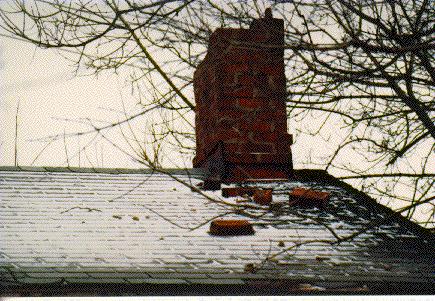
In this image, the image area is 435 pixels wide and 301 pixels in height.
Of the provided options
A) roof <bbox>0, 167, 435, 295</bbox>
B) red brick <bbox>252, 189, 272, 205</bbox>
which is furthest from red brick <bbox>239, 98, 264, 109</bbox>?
red brick <bbox>252, 189, 272, 205</bbox>

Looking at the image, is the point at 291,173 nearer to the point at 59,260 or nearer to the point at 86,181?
the point at 86,181

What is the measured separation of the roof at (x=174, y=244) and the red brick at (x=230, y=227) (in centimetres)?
7

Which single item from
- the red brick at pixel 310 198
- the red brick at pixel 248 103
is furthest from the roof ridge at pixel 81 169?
the red brick at pixel 310 198

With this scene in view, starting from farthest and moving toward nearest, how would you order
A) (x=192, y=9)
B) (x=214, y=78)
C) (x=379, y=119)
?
(x=379, y=119) < (x=214, y=78) < (x=192, y=9)

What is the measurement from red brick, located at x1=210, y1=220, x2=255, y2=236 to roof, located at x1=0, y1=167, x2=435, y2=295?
0.07 meters

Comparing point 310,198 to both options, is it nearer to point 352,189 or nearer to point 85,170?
point 352,189

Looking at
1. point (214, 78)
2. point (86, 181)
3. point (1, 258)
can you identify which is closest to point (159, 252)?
point (1, 258)

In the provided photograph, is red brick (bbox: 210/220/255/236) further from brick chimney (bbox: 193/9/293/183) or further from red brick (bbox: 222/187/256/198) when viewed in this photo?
brick chimney (bbox: 193/9/293/183)

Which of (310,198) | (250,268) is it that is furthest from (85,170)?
(250,268)

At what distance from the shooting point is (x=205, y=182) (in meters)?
7.09

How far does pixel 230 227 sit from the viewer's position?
5.98 metres

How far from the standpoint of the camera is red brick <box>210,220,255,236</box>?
19.6 ft

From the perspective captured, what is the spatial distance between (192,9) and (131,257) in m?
2.24

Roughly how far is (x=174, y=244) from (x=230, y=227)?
23.5 inches
